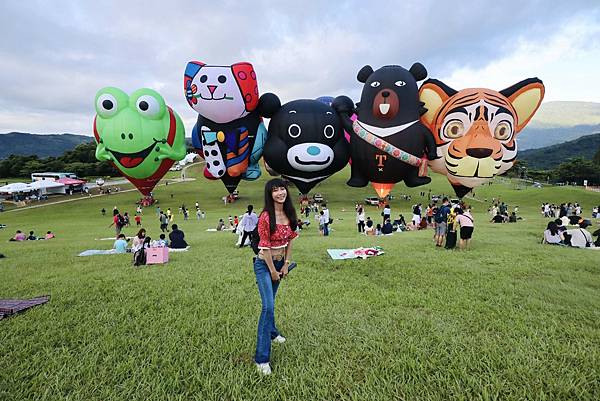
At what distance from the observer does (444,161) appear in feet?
31.7

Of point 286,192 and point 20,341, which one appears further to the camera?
point 20,341

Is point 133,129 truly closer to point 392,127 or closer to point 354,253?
point 354,253

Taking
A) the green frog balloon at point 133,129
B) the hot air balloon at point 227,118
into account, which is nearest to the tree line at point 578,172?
the hot air balloon at point 227,118

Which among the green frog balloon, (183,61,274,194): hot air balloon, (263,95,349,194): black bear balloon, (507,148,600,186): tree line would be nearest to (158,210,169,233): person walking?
the green frog balloon

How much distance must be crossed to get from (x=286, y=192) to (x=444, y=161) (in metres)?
7.88

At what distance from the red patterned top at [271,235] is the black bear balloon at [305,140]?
22.7 ft

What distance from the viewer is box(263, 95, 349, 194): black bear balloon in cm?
984

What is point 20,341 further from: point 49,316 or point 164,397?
point 164,397

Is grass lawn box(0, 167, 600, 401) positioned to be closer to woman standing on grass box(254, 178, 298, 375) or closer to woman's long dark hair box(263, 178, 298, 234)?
woman standing on grass box(254, 178, 298, 375)

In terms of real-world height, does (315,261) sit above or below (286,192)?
below

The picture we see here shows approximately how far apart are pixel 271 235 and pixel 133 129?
8195 millimetres

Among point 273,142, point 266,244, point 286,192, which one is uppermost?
point 273,142

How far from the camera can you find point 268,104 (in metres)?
9.94

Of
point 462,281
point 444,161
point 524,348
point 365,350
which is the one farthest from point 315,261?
point 444,161
